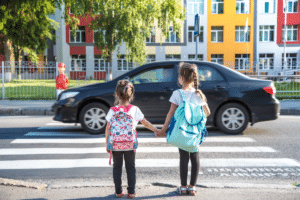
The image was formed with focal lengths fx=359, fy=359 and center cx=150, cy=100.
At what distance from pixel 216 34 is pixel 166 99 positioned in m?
37.6

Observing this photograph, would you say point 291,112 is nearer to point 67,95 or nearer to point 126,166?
point 67,95

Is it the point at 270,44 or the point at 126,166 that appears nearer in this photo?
the point at 126,166

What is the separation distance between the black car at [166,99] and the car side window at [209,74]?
0.03 meters

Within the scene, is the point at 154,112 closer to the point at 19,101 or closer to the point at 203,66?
the point at 203,66

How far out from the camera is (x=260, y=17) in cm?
4341

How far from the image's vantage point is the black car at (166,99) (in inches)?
317

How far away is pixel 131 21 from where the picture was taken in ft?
88.8

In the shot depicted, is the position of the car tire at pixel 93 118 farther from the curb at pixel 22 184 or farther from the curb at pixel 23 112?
the curb at pixel 23 112

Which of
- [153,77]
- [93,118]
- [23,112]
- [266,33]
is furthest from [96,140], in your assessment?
[266,33]

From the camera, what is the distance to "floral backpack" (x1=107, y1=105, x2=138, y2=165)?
12.4ft

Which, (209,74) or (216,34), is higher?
(216,34)

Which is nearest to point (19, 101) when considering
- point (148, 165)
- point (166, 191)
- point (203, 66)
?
point (203, 66)

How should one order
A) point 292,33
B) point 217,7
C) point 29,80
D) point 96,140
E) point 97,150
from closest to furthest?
point 97,150 < point 96,140 < point 29,80 < point 217,7 < point 292,33

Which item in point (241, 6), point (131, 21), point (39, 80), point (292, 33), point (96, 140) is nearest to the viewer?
point (96, 140)
